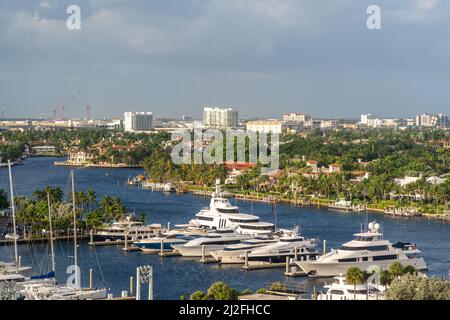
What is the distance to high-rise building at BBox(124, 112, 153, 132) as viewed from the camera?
71.6 m

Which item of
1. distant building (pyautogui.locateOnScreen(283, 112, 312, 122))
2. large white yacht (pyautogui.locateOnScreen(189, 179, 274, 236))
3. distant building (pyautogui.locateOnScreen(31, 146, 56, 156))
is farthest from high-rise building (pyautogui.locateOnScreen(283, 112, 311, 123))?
large white yacht (pyautogui.locateOnScreen(189, 179, 274, 236))

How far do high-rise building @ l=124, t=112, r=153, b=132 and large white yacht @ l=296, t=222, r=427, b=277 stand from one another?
58.9m

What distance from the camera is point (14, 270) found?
10297mm

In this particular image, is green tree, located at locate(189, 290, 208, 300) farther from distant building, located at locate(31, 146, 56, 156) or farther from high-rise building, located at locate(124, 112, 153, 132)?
high-rise building, located at locate(124, 112, 153, 132)

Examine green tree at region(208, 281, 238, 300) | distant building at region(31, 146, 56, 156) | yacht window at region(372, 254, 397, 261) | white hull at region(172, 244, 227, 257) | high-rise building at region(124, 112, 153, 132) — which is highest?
high-rise building at region(124, 112, 153, 132)

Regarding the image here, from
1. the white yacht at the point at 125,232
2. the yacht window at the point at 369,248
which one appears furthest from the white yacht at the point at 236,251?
the white yacht at the point at 125,232

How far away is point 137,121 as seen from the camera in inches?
2847

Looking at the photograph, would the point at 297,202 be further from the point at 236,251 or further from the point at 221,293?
the point at 221,293

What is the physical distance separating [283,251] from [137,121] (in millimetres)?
59932

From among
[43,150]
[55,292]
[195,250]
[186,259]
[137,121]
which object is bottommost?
[186,259]

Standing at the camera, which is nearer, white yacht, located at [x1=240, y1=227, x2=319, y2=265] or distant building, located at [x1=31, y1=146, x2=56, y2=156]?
white yacht, located at [x1=240, y1=227, x2=319, y2=265]

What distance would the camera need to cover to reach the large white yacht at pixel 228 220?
1508 cm
